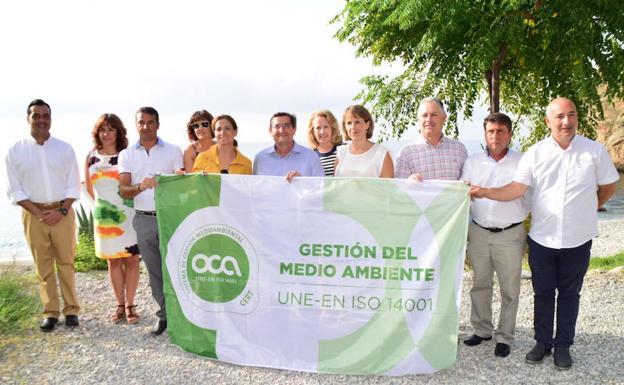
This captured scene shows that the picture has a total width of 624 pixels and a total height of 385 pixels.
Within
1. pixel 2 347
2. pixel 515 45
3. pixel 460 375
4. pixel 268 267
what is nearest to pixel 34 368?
pixel 2 347

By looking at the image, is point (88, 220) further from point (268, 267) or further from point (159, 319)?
point (268, 267)

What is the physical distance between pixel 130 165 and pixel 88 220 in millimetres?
7513

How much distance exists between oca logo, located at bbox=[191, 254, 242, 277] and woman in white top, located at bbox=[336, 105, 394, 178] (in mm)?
1347

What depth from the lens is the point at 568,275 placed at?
5.23 m

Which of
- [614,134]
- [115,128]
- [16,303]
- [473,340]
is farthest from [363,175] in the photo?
[614,134]

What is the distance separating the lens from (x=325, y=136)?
6156 mm

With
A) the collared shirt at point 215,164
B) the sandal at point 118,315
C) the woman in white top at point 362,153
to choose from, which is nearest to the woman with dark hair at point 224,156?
the collared shirt at point 215,164

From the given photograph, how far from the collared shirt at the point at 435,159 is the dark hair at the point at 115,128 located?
128 inches

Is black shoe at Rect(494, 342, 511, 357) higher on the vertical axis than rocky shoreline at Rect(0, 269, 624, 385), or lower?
higher

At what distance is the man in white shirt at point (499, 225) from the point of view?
17.3 ft

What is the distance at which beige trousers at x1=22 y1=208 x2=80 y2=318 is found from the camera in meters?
6.38

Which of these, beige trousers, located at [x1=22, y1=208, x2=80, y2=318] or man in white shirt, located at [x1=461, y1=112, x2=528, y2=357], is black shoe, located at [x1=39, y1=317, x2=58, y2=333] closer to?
beige trousers, located at [x1=22, y1=208, x2=80, y2=318]

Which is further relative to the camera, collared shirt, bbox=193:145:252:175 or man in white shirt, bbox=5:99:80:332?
man in white shirt, bbox=5:99:80:332

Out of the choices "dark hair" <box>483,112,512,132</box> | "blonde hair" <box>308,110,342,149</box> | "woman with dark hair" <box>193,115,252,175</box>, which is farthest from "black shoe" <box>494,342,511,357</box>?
"woman with dark hair" <box>193,115,252,175</box>
